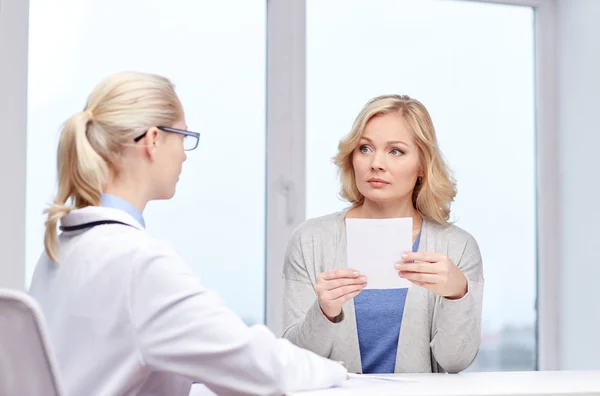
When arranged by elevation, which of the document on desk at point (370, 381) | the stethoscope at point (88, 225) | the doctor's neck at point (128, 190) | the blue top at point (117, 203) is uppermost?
the doctor's neck at point (128, 190)

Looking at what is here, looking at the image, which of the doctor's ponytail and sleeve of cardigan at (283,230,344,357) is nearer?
the doctor's ponytail

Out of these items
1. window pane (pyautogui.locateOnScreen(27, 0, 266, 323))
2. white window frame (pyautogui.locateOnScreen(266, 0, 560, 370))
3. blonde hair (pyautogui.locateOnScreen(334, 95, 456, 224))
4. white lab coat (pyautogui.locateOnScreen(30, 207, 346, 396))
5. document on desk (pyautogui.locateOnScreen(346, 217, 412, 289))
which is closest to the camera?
white lab coat (pyautogui.locateOnScreen(30, 207, 346, 396))

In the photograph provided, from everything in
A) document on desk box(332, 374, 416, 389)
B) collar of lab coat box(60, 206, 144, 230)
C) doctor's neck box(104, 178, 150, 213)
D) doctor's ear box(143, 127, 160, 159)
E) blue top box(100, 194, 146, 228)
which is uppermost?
doctor's ear box(143, 127, 160, 159)

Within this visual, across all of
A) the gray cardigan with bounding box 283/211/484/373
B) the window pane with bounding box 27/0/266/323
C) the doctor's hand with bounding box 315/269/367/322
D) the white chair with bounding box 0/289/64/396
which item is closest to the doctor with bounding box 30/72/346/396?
the white chair with bounding box 0/289/64/396

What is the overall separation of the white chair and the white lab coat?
0.12 metres

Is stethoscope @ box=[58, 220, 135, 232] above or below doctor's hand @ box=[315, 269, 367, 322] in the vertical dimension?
above

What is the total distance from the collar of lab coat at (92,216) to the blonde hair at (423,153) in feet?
2.93

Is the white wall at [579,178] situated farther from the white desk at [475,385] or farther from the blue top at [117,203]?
the blue top at [117,203]

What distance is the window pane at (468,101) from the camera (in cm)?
318

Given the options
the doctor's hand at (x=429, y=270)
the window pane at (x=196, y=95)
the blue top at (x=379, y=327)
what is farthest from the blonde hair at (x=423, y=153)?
the window pane at (x=196, y=95)

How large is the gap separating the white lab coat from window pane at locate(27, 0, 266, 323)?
66.7 inches

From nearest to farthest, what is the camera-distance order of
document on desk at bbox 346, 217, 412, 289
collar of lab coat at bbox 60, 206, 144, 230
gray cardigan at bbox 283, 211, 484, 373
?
collar of lab coat at bbox 60, 206, 144, 230 < document on desk at bbox 346, 217, 412, 289 < gray cardigan at bbox 283, 211, 484, 373

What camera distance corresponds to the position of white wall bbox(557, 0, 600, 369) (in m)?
3.17

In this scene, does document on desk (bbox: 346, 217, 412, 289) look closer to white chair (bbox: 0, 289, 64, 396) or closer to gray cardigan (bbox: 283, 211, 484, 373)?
gray cardigan (bbox: 283, 211, 484, 373)
